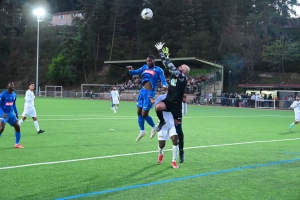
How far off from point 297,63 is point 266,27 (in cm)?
1022

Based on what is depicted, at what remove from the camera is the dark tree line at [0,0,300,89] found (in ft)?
210

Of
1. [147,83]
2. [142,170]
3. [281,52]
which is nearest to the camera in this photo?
[142,170]

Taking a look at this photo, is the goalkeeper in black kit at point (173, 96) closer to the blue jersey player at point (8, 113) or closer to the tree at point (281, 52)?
the blue jersey player at point (8, 113)

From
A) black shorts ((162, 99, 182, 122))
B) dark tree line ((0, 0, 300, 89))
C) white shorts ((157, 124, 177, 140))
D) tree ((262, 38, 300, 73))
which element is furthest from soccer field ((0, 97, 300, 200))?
dark tree line ((0, 0, 300, 89))

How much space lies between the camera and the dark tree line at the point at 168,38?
64.1 m

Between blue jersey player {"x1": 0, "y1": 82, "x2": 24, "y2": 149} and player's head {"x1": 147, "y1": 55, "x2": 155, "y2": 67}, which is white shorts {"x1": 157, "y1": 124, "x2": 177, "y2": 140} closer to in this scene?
player's head {"x1": 147, "y1": 55, "x2": 155, "y2": 67}

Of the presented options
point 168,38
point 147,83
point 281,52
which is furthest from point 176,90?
point 168,38

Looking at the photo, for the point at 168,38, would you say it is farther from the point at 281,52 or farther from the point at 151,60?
the point at 151,60

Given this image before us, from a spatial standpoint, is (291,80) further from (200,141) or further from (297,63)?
(200,141)

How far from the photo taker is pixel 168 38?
7700 cm

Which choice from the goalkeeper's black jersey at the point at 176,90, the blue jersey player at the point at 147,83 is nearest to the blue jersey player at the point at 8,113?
the blue jersey player at the point at 147,83

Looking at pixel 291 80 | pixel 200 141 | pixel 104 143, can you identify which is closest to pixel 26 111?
pixel 104 143

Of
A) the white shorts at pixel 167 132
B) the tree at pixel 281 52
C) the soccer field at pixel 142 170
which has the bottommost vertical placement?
the soccer field at pixel 142 170

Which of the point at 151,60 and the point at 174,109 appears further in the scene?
the point at 151,60
